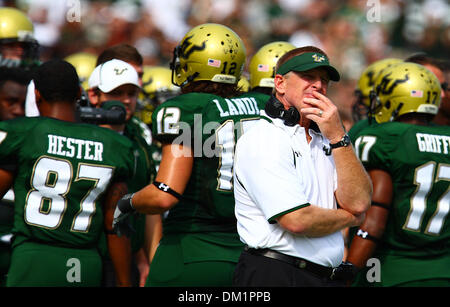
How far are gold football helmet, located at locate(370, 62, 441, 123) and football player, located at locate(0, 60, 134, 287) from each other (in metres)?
2.01

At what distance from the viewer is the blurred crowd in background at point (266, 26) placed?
420 inches

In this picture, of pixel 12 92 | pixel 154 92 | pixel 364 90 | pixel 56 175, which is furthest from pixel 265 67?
pixel 56 175

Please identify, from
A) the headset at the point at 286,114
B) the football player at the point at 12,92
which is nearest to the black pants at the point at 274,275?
the headset at the point at 286,114

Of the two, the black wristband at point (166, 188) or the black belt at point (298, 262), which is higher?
the black wristband at point (166, 188)

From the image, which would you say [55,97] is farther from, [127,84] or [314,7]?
[314,7]

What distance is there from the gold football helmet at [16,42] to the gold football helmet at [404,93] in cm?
323

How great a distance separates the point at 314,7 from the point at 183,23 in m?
2.77

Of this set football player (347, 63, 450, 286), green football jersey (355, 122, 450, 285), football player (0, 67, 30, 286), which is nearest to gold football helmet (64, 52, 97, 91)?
football player (0, 67, 30, 286)

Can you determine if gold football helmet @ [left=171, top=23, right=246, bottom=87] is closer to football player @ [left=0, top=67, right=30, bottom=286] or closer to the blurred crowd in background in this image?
football player @ [left=0, top=67, right=30, bottom=286]

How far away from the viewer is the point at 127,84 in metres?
5.05

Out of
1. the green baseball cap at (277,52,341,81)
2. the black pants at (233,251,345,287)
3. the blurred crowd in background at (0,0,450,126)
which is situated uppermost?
the blurred crowd in background at (0,0,450,126)

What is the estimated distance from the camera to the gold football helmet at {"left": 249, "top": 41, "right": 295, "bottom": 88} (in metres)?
5.38

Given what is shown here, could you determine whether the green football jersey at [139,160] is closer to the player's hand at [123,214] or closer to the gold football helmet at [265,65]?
the player's hand at [123,214]
